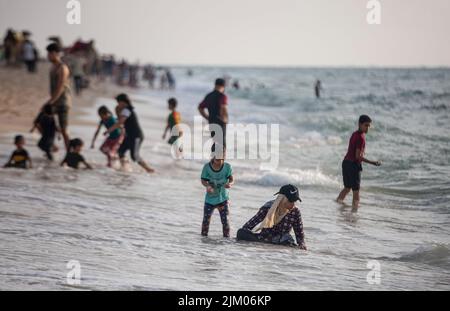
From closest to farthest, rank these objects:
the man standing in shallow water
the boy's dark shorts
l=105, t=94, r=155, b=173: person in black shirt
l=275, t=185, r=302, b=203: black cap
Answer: l=275, t=185, r=302, b=203: black cap, the boy's dark shorts, the man standing in shallow water, l=105, t=94, r=155, b=173: person in black shirt

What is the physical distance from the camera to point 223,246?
7332mm

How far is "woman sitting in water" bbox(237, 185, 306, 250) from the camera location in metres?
7.24

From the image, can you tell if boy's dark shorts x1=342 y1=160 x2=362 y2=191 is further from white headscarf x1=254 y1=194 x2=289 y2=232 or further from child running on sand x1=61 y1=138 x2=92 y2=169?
child running on sand x1=61 y1=138 x2=92 y2=169

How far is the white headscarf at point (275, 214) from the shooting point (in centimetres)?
A: 727

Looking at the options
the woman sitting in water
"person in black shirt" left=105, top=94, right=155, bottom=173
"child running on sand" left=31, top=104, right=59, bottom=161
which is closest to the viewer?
the woman sitting in water

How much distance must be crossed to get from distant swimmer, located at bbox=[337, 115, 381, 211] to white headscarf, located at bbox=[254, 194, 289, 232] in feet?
8.90

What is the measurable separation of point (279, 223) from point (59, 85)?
19.6 feet

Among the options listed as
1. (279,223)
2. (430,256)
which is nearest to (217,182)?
(279,223)

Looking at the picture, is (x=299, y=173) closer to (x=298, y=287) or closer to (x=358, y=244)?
(x=358, y=244)

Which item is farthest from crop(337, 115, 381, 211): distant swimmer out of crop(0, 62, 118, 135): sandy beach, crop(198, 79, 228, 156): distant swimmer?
crop(0, 62, 118, 135): sandy beach

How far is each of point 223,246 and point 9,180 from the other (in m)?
4.62

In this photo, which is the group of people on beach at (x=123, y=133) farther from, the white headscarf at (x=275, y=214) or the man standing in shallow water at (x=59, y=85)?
the white headscarf at (x=275, y=214)

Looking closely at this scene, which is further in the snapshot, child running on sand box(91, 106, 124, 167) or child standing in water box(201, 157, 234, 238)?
child running on sand box(91, 106, 124, 167)

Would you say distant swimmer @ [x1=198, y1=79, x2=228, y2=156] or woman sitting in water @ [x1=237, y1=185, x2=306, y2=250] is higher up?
distant swimmer @ [x1=198, y1=79, x2=228, y2=156]
